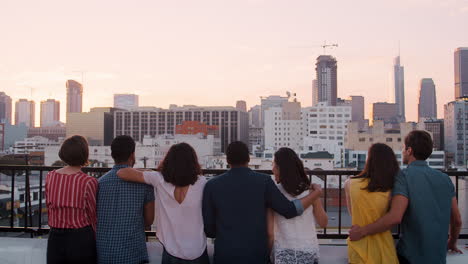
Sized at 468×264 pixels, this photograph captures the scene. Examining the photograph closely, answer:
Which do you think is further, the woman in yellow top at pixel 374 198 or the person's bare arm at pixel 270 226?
the person's bare arm at pixel 270 226

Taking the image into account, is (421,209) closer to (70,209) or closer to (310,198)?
(310,198)

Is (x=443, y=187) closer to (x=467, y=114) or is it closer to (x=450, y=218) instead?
(x=450, y=218)

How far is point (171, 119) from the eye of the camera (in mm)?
139125

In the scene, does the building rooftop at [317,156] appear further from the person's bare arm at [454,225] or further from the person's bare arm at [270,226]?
the person's bare arm at [270,226]

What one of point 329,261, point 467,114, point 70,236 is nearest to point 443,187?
point 329,261

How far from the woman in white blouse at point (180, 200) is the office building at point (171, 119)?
431ft

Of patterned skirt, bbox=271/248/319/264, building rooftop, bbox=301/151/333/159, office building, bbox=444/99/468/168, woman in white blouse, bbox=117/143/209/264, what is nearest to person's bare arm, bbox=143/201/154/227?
woman in white blouse, bbox=117/143/209/264

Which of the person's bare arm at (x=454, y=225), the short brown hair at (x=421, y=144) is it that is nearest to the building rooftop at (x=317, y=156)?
the person's bare arm at (x=454, y=225)

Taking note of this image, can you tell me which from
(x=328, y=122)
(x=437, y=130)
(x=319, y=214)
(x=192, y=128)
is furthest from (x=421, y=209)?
(x=437, y=130)

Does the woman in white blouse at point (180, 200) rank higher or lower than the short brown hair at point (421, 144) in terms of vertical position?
lower

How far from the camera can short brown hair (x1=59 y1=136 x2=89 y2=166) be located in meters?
3.51

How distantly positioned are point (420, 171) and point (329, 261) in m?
1.24

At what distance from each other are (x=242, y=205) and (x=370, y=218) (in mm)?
1044

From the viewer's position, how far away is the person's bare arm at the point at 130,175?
3.51 meters
